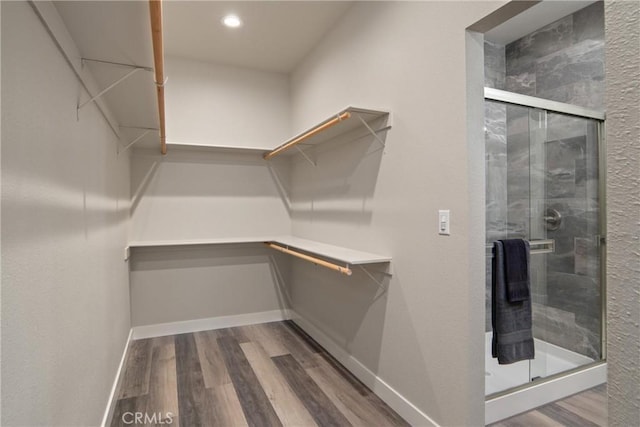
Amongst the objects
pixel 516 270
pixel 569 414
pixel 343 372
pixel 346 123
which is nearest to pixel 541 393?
pixel 569 414

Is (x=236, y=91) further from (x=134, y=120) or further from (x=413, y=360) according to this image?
(x=413, y=360)

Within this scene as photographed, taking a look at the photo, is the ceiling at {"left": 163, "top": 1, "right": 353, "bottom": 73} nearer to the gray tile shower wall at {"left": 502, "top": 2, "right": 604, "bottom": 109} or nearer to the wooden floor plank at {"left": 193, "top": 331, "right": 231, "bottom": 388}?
the gray tile shower wall at {"left": 502, "top": 2, "right": 604, "bottom": 109}

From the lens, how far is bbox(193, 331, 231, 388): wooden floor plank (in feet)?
7.87

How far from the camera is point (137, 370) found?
8.43 ft

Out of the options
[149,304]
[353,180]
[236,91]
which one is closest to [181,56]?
[236,91]

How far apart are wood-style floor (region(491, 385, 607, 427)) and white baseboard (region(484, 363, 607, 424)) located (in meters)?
0.03

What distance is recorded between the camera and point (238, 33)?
9.52ft

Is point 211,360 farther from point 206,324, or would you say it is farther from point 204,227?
point 204,227

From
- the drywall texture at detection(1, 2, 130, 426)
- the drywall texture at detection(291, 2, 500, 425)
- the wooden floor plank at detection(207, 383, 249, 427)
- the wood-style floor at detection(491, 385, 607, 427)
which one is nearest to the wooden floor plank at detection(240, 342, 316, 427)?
the wooden floor plank at detection(207, 383, 249, 427)

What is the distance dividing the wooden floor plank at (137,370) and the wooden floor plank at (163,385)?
0.04 m

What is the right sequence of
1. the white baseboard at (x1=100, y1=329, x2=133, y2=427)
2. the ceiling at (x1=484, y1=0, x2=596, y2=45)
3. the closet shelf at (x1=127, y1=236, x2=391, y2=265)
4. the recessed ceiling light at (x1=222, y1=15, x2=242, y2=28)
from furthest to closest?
1. the recessed ceiling light at (x1=222, y1=15, x2=242, y2=28)
2. the ceiling at (x1=484, y1=0, x2=596, y2=45)
3. the closet shelf at (x1=127, y1=236, x2=391, y2=265)
4. the white baseboard at (x1=100, y1=329, x2=133, y2=427)

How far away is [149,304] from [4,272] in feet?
9.18

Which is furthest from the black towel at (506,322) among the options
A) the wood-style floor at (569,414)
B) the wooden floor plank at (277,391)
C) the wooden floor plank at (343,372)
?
the wooden floor plank at (277,391)

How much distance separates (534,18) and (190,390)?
3.73 meters
